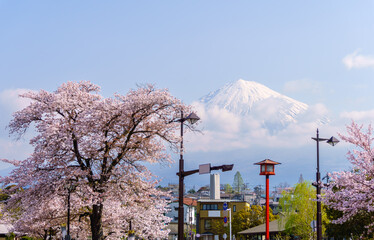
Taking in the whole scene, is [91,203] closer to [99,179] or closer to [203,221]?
[99,179]

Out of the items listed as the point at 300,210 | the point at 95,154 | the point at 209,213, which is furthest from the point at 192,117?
the point at 209,213

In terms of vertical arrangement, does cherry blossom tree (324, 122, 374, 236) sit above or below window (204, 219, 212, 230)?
above

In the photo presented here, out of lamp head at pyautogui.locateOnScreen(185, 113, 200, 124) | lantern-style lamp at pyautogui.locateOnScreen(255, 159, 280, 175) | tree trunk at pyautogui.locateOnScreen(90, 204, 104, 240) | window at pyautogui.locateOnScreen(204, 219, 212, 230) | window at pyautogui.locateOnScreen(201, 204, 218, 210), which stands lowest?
window at pyautogui.locateOnScreen(204, 219, 212, 230)

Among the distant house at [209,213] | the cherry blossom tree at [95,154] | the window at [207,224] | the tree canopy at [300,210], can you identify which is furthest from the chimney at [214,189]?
the cherry blossom tree at [95,154]

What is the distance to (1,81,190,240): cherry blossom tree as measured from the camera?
95.5 feet

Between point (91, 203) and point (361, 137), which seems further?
point (91, 203)

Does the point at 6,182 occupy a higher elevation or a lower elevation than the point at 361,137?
lower

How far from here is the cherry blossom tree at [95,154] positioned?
29.1 meters

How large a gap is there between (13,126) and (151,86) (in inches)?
334

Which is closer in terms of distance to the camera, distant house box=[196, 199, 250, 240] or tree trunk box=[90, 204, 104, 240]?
tree trunk box=[90, 204, 104, 240]

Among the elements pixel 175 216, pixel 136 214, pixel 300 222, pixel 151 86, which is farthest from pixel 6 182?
pixel 175 216

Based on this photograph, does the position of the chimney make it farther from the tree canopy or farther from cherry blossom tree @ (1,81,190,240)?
cherry blossom tree @ (1,81,190,240)

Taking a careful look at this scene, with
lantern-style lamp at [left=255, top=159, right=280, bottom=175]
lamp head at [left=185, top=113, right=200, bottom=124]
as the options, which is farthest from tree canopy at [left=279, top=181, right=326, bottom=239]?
lamp head at [left=185, top=113, right=200, bottom=124]

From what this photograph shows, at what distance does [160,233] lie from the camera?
104 feet
